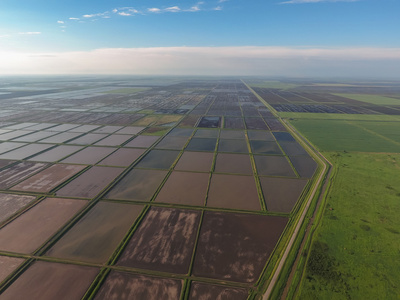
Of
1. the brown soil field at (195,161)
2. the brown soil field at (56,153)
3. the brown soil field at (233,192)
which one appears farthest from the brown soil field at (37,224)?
the brown soil field at (233,192)

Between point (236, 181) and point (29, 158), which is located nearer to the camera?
point (236, 181)

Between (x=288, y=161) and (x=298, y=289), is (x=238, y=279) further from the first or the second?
(x=288, y=161)

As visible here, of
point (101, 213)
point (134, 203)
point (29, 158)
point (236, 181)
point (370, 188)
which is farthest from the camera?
point (29, 158)

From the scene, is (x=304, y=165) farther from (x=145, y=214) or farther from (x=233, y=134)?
(x=145, y=214)

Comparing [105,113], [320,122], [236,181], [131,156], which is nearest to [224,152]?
[236,181]

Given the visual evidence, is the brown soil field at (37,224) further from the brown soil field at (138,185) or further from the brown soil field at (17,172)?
→ the brown soil field at (17,172)
